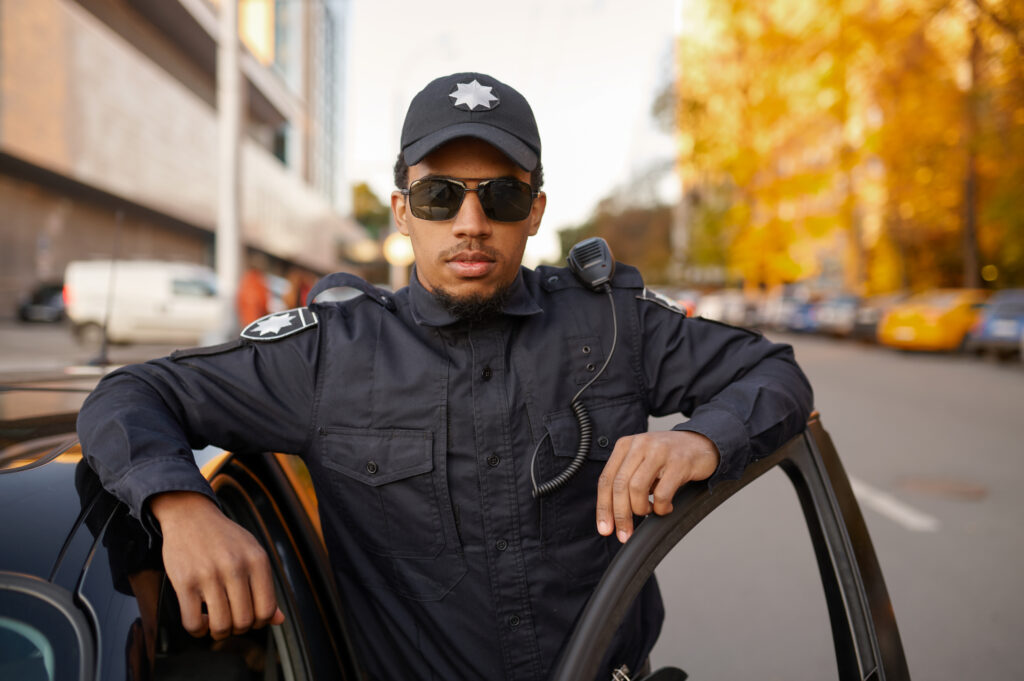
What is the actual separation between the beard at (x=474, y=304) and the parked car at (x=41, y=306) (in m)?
23.4

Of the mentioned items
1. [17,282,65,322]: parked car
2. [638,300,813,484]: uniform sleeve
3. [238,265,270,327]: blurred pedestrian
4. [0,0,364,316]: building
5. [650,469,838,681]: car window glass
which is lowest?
[650,469,838,681]: car window glass

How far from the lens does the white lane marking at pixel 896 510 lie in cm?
537

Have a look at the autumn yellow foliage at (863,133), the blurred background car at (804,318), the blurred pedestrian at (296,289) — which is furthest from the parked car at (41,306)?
the blurred background car at (804,318)

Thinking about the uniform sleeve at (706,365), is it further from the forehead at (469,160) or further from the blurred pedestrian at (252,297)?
the blurred pedestrian at (252,297)

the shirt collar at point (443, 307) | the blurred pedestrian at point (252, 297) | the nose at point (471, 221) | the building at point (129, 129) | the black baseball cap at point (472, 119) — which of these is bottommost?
the shirt collar at point (443, 307)

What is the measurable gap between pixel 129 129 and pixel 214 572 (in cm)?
2702

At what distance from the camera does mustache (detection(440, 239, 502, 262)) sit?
70.1 inches

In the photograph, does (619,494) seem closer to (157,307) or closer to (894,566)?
(894,566)

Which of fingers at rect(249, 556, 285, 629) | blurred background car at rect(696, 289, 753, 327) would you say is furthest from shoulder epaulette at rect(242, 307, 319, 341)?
blurred background car at rect(696, 289, 753, 327)

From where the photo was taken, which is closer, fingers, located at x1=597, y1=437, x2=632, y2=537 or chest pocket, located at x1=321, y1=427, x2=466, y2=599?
fingers, located at x1=597, y1=437, x2=632, y2=537

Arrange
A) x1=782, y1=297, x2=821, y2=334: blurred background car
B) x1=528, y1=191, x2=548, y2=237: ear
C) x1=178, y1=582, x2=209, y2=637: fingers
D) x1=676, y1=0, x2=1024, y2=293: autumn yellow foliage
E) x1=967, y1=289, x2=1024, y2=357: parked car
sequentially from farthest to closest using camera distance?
x1=782, y1=297, x2=821, y2=334: blurred background car, x1=676, y1=0, x2=1024, y2=293: autumn yellow foliage, x1=967, y1=289, x2=1024, y2=357: parked car, x1=528, y1=191, x2=548, y2=237: ear, x1=178, y1=582, x2=209, y2=637: fingers

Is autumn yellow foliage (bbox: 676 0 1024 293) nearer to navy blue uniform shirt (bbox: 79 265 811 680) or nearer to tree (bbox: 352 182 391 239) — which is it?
navy blue uniform shirt (bbox: 79 265 811 680)

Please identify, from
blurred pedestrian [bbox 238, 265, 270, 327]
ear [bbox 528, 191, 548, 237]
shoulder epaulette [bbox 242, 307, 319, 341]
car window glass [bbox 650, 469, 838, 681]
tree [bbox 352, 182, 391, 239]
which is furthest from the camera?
tree [bbox 352, 182, 391, 239]

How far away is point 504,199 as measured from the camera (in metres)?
1.79
